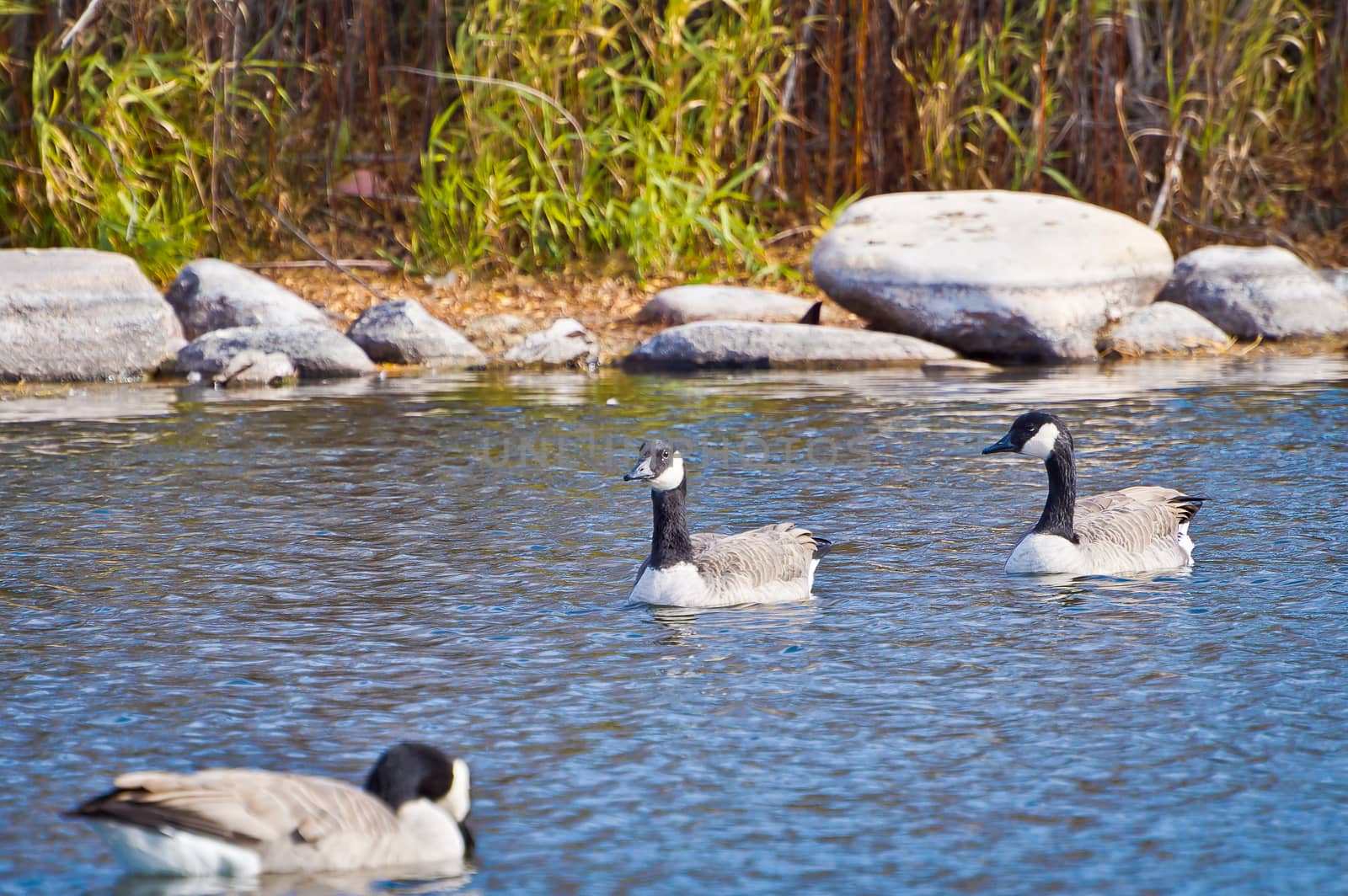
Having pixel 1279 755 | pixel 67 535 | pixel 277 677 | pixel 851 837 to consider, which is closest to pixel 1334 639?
pixel 1279 755

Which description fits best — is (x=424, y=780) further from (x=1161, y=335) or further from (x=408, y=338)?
Answer: (x=1161, y=335)

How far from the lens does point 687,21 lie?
19.0 meters

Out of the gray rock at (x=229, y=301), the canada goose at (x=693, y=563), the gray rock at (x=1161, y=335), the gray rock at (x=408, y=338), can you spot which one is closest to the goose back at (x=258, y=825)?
the canada goose at (x=693, y=563)

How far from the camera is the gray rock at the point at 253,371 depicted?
1459 cm

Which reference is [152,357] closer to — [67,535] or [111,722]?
[67,535]

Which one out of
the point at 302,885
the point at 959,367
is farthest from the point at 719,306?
the point at 302,885

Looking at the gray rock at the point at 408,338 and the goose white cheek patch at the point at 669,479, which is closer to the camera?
the goose white cheek patch at the point at 669,479

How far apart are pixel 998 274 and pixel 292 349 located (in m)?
6.01

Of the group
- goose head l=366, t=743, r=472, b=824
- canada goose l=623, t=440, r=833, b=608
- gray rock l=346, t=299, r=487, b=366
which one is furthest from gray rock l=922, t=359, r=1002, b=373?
goose head l=366, t=743, r=472, b=824

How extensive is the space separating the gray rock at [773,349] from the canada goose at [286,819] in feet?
35.6

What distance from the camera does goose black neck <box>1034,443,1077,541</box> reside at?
25.6ft

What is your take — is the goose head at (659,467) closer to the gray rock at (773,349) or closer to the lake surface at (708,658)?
the lake surface at (708,658)

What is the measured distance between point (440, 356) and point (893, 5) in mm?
5950

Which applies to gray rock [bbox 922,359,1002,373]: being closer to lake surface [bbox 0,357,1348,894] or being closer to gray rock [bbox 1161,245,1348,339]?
gray rock [bbox 1161,245,1348,339]
